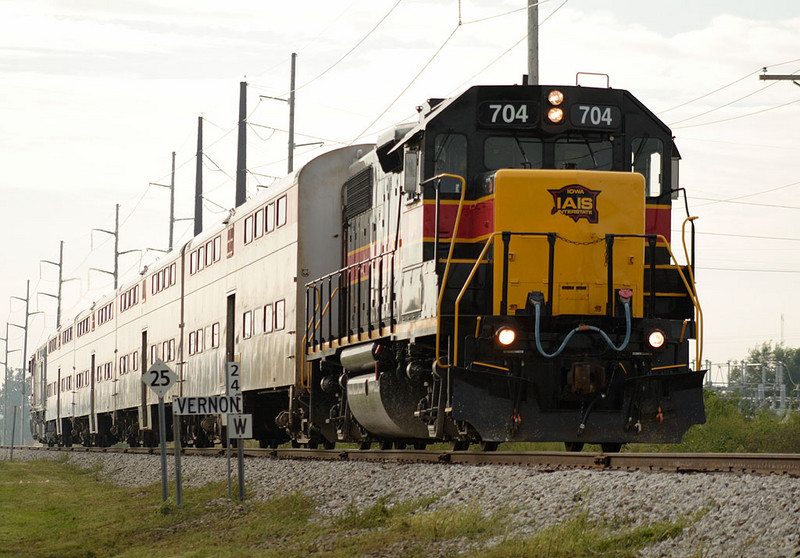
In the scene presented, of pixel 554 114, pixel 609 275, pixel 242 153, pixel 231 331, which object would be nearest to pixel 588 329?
pixel 609 275

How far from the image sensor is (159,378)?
57.6 feet

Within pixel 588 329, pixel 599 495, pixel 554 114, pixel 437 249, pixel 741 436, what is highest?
pixel 554 114

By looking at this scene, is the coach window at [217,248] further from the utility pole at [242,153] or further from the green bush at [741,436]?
the utility pole at [242,153]

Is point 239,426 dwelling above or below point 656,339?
below

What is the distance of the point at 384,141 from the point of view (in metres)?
15.4

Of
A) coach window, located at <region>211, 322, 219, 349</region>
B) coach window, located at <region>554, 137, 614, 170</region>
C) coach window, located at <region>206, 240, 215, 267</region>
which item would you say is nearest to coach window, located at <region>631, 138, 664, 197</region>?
coach window, located at <region>554, 137, 614, 170</region>

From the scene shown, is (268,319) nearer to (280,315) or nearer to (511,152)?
(280,315)

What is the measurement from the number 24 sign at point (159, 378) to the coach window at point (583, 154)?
734cm

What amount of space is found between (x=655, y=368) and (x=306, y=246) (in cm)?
751

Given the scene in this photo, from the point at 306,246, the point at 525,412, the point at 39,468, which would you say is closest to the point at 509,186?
the point at 525,412

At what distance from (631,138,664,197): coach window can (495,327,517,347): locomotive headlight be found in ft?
8.70

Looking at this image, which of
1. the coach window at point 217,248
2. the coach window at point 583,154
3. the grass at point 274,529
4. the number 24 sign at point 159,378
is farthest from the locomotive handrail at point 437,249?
the coach window at point 217,248

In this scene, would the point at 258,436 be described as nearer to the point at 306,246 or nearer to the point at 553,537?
the point at 306,246

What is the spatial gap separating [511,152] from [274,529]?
16.7 ft
